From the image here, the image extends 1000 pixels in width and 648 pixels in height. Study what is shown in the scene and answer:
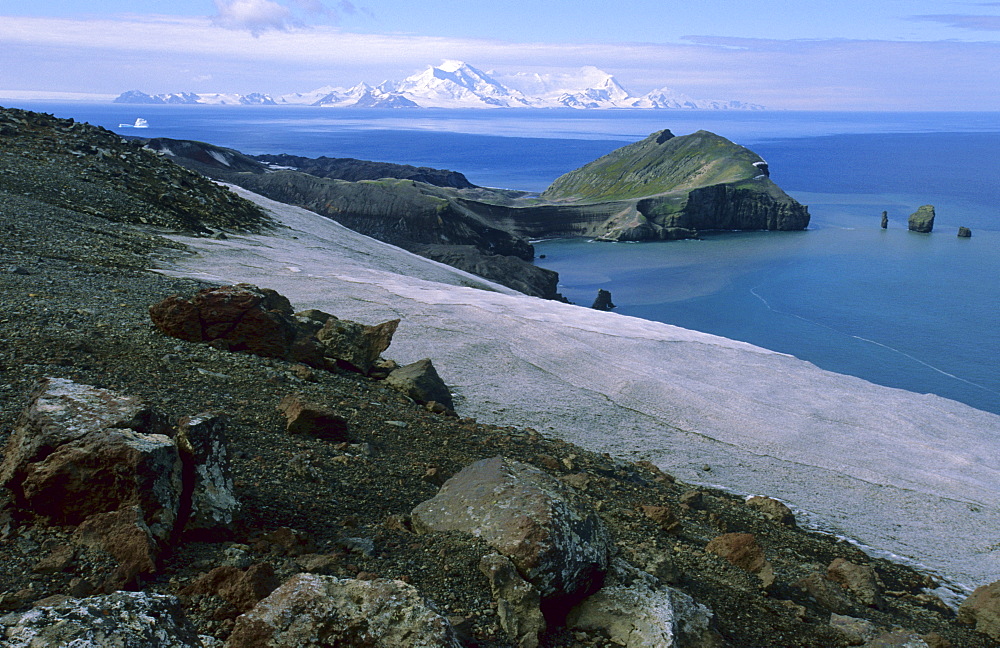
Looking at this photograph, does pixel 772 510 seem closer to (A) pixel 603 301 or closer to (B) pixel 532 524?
(B) pixel 532 524

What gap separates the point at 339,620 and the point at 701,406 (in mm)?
12265

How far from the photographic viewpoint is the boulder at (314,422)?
309 inches

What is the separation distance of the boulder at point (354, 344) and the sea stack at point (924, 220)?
85.9 meters

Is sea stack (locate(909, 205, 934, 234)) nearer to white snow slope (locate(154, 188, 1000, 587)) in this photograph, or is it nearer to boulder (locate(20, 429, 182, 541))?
white snow slope (locate(154, 188, 1000, 587))

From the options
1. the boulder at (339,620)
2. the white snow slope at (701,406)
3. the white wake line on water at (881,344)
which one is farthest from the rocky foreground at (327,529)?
the white wake line on water at (881,344)

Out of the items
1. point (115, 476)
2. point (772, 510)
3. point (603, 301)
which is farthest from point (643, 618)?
point (603, 301)

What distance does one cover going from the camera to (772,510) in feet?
32.8

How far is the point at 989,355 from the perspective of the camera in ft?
137

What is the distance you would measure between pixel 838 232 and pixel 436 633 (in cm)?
9275

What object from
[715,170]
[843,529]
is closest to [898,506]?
[843,529]

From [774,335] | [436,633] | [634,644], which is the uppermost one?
[436,633]

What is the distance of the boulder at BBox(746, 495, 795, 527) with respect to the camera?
979 cm

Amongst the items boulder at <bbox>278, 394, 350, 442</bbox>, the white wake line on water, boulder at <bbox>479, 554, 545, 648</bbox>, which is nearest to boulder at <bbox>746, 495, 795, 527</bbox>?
boulder at <bbox>278, 394, 350, 442</bbox>

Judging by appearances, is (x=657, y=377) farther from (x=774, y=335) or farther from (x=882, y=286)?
(x=882, y=286)
